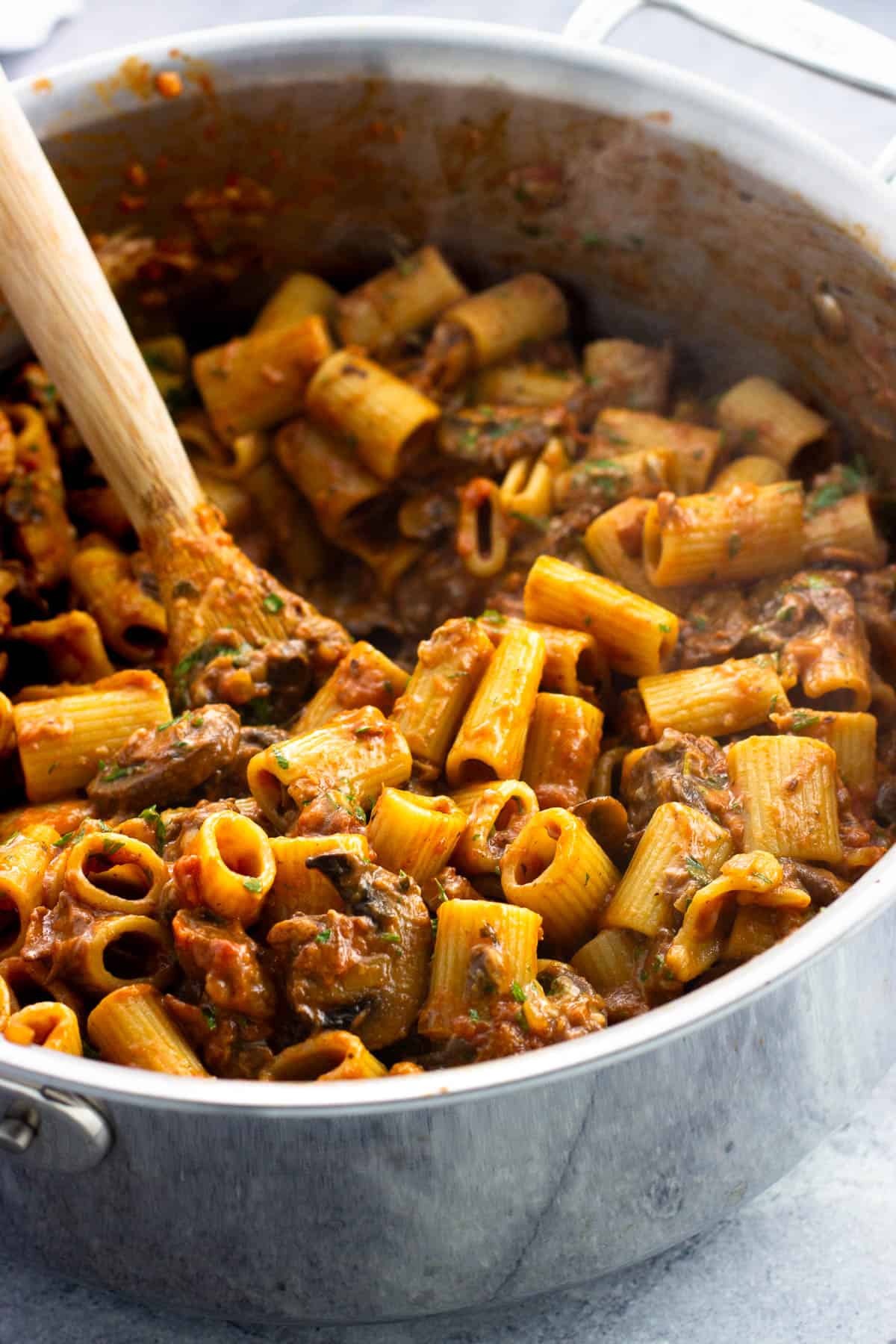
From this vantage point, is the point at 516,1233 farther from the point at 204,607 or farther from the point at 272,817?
the point at 204,607

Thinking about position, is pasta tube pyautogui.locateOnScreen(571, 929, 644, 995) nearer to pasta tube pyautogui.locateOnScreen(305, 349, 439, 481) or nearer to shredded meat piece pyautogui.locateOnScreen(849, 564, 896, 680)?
shredded meat piece pyautogui.locateOnScreen(849, 564, 896, 680)

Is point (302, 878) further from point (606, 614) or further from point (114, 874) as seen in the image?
point (606, 614)

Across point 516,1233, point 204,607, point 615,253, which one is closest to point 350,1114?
point 516,1233

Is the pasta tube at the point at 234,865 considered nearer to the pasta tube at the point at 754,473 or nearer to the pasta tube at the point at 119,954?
the pasta tube at the point at 119,954

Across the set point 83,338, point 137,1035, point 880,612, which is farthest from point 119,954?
point 880,612

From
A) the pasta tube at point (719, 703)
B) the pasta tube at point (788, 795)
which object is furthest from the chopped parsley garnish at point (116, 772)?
the pasta tube at point (788, 795)

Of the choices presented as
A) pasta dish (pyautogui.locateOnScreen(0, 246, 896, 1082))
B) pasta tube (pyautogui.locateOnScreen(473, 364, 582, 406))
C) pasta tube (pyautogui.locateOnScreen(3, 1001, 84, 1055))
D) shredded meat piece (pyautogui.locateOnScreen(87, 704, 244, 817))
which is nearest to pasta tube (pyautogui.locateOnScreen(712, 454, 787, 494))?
pasta dish (pyautogui.locateOnScreen(0, 246, 896, 1082))
